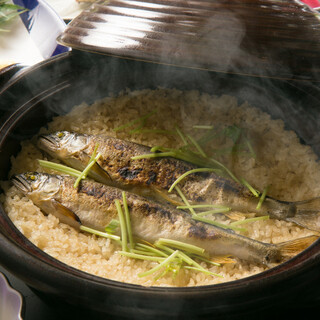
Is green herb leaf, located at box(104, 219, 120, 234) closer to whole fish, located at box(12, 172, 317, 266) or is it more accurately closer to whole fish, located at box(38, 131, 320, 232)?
whole fish, located at box(12, 172, 317, 266)

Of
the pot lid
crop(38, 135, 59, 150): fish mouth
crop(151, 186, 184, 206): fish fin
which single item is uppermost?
the pot lid

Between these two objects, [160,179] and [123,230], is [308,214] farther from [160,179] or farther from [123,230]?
[123,230]

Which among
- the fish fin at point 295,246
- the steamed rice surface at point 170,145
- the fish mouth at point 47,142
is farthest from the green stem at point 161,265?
the fish mouth at point 47,142

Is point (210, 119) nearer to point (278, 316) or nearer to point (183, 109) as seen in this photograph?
point (183, 109)

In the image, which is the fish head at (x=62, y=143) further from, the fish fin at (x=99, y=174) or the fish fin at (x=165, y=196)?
the fish fin at (x=165, y=196)

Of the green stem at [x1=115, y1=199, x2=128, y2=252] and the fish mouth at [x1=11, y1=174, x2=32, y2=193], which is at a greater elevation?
the fish mouth at [x1=11, y1=174, x2=32, y2=193]

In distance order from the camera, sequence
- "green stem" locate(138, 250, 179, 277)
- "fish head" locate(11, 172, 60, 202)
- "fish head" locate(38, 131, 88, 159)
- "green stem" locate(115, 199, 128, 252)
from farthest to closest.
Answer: "fish head" locate(38, 131, 88, 159) < "fish head" locate(11, 172, 60, 202) < "green stem" locate(115, 199, 128, 252) < "green stem" locate(138, 250, 179, 277)

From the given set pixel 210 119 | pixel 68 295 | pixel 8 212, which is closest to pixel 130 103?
pixel 210 119

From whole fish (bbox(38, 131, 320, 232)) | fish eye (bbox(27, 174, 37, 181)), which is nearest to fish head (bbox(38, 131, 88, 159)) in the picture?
whole fish (bbox(38, 131, 320, 232))
